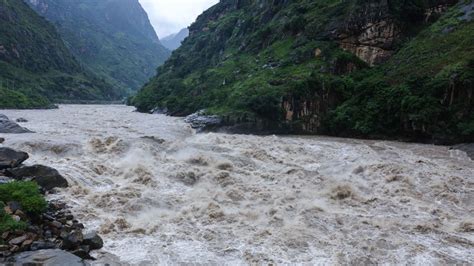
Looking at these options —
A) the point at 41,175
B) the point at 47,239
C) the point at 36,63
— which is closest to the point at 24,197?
the point at 47,239

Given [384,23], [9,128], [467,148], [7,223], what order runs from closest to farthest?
1. [7,223]
2. [467,148]
3. [9,128]
4. [384,23]

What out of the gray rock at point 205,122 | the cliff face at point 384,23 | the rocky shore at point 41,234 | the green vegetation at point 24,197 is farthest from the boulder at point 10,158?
the cliff face at point 384,23

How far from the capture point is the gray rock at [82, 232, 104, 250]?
43.1ft

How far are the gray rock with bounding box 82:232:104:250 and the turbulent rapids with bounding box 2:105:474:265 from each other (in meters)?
0.44

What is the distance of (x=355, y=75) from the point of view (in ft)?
159

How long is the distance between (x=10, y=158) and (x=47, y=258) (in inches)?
401

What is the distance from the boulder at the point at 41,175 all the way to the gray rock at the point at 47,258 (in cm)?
653

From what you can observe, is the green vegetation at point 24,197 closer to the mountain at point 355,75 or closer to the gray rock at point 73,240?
the gray rock at point 73,240

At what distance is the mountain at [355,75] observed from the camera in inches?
1387

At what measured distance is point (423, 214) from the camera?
17344 millimetres

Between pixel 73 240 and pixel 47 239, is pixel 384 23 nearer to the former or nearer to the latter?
pixel 73 240

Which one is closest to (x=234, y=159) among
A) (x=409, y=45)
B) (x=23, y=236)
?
(x=23, y=236)

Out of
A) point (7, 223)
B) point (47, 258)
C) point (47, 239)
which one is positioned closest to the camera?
point (47, 258)

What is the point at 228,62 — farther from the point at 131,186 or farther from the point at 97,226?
the point at 97,226
